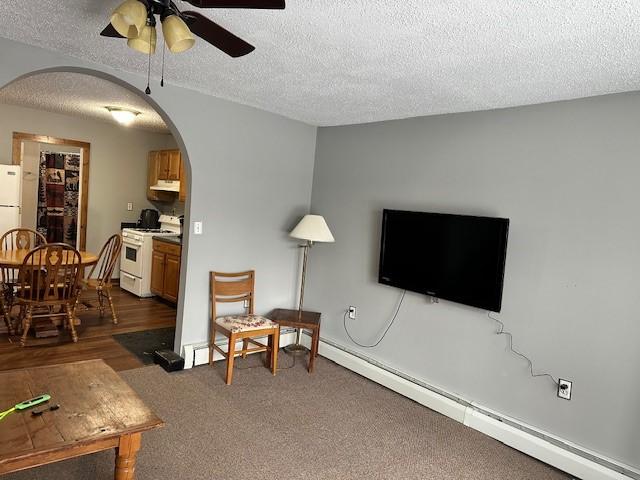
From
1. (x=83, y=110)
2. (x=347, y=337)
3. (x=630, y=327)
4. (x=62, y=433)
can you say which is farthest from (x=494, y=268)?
(x=83, y=110)

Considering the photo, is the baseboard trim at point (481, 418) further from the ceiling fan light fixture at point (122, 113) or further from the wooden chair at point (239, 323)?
the ceiling fan light fixture at point (122, 113)

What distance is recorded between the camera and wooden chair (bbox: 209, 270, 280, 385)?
3432mm

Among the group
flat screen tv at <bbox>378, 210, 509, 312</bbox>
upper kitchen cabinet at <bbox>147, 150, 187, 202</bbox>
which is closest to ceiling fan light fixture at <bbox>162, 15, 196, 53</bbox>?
flat screen tv at <bbox>378, 210, 509, 312</bbox>

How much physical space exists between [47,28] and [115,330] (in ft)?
9.97

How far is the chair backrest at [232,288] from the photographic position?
3.72 m

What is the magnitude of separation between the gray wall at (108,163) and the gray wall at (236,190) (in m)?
3.34

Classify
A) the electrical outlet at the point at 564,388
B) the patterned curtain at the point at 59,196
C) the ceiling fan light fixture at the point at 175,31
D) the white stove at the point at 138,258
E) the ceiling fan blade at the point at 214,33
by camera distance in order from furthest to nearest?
the patterned curtain at the point at 59,196 < the white stove at the point at 138,258 < the electrical outlet at the point at 564,388 < the ceiling fan blade at the point at 214,33 < the ceiling fan light fixture at the point at 175,31

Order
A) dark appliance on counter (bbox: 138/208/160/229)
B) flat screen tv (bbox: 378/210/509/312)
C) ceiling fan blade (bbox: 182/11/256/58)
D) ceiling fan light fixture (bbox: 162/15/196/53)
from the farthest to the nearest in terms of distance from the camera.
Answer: dark appliance on counter (bbox: 138/208/160/229)
flat screen tv (bbox: 378/210/509/312)
ceiling fan blade (bbox: 182/11/256/58)
ceiling fan light fixture (bbox: 162/15/196/53)

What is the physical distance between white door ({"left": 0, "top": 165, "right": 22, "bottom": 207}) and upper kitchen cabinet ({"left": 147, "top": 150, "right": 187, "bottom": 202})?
5.55 ft

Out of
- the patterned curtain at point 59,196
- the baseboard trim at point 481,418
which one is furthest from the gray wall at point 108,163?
the baseboard trim at point 481,418

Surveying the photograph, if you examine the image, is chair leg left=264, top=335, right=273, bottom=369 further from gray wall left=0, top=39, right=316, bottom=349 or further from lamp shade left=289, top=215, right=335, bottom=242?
lamp shade left=289, top=215, right=335, bottom=242

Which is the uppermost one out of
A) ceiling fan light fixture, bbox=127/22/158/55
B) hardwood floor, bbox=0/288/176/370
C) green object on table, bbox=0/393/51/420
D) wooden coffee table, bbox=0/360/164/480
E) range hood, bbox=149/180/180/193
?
ceiling fan light fixture, bbox=127/22/158/55

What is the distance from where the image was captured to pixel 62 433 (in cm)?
163

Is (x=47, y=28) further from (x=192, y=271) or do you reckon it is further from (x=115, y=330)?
(x=115, y=330)
